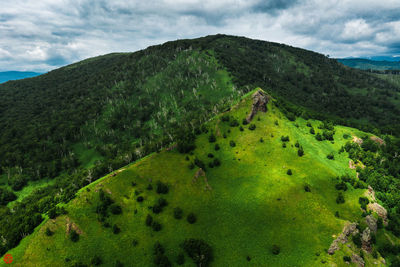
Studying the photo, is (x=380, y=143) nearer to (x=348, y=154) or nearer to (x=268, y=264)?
(x=348, y=154)

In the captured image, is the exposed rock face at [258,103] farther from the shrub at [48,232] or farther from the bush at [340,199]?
the shrub at [48,232]

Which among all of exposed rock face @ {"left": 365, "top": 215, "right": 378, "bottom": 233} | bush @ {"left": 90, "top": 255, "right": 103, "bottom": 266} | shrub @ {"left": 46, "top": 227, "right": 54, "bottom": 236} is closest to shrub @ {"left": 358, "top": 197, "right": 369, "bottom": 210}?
exposed rock face @ {"left": 365, "top": 215, "right": 378, "bottom": 233}

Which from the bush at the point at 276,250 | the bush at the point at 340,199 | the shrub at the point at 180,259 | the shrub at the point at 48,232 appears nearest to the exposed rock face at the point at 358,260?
the bush at the point at 340,199

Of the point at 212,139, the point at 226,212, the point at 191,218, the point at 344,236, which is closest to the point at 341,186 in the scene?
the point at 344,236

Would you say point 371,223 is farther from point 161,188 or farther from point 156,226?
point 161,188

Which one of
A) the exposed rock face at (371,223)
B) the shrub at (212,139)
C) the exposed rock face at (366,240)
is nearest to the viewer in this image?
the exposed rock face at (366,240)

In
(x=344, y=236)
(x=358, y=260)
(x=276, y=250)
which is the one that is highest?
(x=344, y=236)
